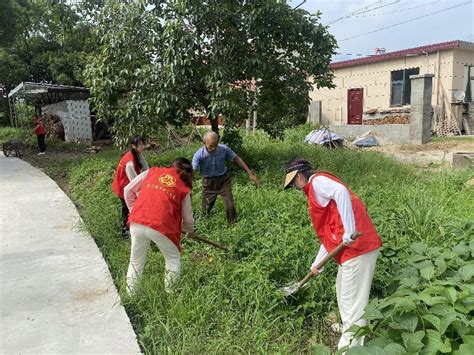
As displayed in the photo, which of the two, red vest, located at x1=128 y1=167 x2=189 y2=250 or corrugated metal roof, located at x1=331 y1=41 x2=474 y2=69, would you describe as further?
corrugated metal roof, located at x1=331 y1=41 x2=474 y2=69

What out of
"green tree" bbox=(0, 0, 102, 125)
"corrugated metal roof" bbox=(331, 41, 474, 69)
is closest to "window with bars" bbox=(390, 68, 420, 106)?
"corrugated metal roof" bbox=(331, 41, 474, 69)

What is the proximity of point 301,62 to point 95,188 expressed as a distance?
15.1ft

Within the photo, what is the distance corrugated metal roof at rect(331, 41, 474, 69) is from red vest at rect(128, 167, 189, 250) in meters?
14.4

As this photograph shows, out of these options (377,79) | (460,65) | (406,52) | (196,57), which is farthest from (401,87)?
(196,57)

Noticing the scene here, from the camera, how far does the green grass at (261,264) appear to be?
332 centimetres

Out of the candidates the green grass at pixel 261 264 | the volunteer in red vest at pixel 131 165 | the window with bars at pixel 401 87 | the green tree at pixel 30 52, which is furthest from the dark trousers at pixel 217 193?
the window with bars at pixel 401 87

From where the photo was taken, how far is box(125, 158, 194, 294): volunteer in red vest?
364 cm

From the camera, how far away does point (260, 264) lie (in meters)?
3.98

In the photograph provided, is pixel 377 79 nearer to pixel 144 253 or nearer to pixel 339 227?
pixel 144 253

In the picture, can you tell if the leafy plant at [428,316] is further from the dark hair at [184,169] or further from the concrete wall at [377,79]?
the concrete wall at [377,79]

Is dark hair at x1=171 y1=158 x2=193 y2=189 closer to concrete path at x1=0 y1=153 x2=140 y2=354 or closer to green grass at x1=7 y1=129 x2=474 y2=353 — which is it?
green grass at x1=7 y1=129 x2=474 y2=353

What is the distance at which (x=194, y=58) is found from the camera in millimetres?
7441

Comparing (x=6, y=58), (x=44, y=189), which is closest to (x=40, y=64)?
(x=6, y=58)

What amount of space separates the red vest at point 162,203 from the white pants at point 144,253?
0.05m
